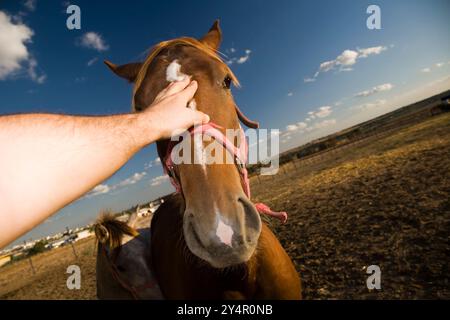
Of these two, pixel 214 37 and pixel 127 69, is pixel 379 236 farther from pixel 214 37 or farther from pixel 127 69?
pixel 127 69

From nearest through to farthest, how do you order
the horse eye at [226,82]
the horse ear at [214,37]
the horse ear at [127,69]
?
1. the horse eye at [226,82]
2. the horse ear at [127,69]
3. the horse ear at [214,37]

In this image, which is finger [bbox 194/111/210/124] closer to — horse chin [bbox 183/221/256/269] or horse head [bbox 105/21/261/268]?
horse head [bbox 105/21/261/268]

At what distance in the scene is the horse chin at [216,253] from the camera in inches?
55.7

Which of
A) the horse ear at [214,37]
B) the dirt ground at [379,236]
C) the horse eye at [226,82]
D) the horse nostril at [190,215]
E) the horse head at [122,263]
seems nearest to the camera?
the horse nostril at [190,215]

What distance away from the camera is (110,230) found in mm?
4066

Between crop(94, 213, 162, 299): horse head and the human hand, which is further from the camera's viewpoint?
crop(94, 213, 162, 299): horse head

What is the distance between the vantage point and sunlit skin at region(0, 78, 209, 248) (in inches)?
36.8

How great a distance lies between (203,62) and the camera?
2072 mm

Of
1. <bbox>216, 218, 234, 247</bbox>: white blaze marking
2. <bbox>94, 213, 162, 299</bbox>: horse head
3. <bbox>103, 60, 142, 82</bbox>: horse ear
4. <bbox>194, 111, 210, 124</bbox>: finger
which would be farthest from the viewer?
<bbox>94, 213, 162, 299</bbox>: horse head

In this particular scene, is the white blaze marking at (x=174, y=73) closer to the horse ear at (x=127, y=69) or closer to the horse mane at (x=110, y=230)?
the horse ear at (x=127, y=69)

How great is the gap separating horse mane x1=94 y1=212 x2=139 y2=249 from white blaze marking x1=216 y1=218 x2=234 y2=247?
3060mm

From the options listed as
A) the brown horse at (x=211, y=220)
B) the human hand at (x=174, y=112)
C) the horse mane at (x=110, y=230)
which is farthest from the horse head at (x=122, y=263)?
the human hand at (x=174, y=112)

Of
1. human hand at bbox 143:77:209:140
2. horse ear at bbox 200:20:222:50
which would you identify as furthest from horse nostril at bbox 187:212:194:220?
horse ear at bbox 200:20:222:50

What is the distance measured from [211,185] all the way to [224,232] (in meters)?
0.28
